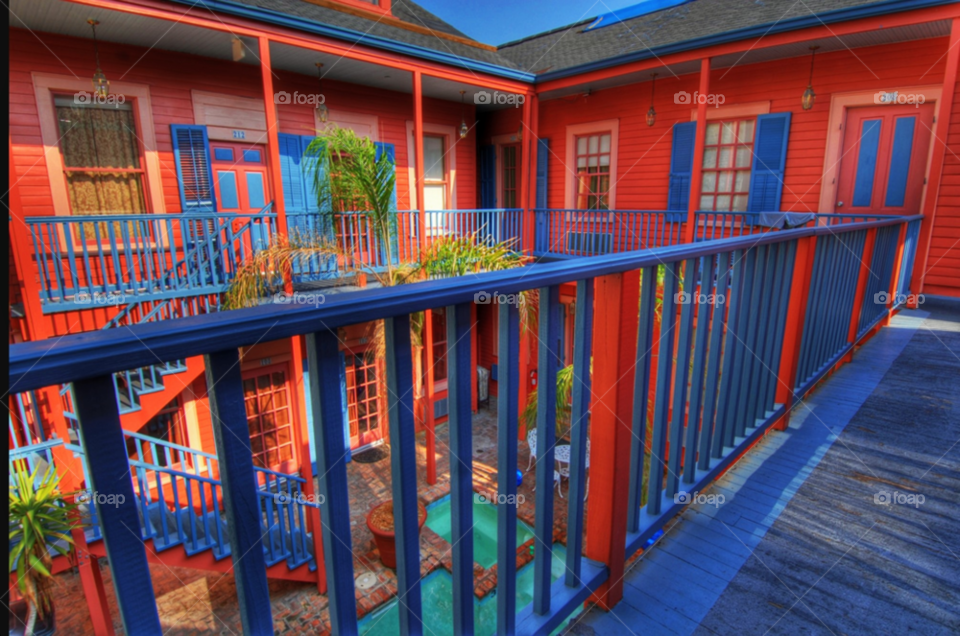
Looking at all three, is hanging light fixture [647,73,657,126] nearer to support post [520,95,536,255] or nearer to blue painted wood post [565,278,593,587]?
support post [520,95,536,255]

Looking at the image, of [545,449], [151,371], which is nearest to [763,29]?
[545,449]

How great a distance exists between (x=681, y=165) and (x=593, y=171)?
6.28 ft

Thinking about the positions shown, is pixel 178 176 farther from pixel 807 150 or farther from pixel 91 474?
pixel 807 150

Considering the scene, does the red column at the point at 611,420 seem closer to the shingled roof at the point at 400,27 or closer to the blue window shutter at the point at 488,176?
the shingled roof at the point at 400,27

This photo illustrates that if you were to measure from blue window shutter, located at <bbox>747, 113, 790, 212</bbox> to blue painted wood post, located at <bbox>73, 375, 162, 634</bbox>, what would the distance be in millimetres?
8818

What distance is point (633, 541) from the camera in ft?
4.93

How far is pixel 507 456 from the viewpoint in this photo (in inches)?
43.5

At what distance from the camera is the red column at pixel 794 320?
2387 millimetres

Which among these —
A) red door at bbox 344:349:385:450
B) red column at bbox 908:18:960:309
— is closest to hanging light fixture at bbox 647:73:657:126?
red column at bbox 908:18:960:309

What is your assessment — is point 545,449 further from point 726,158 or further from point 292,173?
point 726,158

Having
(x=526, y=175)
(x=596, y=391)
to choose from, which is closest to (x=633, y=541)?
(x=596, y=391)

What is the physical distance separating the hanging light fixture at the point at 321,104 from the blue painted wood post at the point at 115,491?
784 centimetres

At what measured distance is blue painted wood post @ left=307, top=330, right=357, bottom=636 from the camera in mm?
726

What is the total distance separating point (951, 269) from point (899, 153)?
1.70 meters
